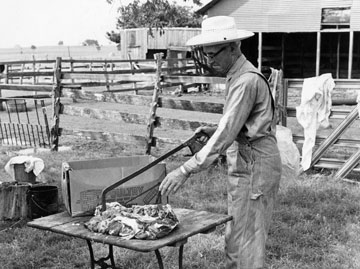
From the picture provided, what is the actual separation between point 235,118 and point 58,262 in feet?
8.80

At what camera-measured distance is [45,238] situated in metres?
5.79

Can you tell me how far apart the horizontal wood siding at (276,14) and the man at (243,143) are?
63.6ft

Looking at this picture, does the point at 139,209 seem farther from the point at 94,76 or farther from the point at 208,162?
the point at 94,76

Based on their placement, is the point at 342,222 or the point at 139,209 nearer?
the point at 139,209

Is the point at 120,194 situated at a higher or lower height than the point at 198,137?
lower

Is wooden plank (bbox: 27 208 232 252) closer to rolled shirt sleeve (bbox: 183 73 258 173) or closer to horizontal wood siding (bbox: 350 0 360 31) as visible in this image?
rolled shirt sleeve (bbox: 183 73 258 173)

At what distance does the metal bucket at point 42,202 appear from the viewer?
21.0ft

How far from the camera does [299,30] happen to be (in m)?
22.2

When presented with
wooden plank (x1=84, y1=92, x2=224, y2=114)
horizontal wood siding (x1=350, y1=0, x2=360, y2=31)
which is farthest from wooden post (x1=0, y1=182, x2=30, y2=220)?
horizontal wood siding (x1=350, y1=0, x2=360, y2=31)

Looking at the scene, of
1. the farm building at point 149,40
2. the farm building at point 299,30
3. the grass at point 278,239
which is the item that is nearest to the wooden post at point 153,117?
the grass at point 278,239

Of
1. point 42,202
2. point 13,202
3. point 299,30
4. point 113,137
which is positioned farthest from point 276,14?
point 13,202

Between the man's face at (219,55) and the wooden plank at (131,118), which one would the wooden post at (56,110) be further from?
the man's face at (219,55)

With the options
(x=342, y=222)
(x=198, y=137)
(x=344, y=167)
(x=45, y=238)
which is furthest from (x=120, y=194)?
(x=344, y=167)

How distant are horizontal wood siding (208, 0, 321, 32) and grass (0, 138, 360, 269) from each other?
15.4 meters
